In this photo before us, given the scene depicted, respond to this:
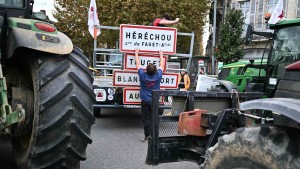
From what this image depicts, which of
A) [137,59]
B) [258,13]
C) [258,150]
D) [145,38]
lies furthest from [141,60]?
[258,13]

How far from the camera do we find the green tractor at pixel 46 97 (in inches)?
155

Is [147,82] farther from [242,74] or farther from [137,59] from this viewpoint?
[242,74]

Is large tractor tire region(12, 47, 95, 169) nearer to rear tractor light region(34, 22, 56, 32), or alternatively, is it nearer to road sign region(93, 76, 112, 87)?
rear tractor light region(34, 22, 56, 32)

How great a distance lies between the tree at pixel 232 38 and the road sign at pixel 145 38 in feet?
56.7

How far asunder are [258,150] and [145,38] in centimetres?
663

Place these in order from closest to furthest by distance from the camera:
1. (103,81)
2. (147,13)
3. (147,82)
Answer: (147,82) → (103,81) → (147,13)

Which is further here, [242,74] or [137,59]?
[242,74]

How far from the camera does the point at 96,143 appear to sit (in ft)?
25.3

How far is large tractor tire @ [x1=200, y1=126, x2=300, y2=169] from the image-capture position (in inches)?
87.7

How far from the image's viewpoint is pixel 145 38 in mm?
8820

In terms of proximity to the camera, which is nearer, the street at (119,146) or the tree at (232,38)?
the street at (119,146)

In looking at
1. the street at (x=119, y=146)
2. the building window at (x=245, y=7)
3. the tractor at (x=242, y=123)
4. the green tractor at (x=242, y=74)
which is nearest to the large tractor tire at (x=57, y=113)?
the tractor at (x=242, y=123)

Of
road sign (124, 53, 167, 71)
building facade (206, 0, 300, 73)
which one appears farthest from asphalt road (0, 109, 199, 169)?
building facade (206, 0, 300, 73)

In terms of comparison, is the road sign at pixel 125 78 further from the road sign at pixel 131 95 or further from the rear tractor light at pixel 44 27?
the rear tractor light at pixel 44 27
